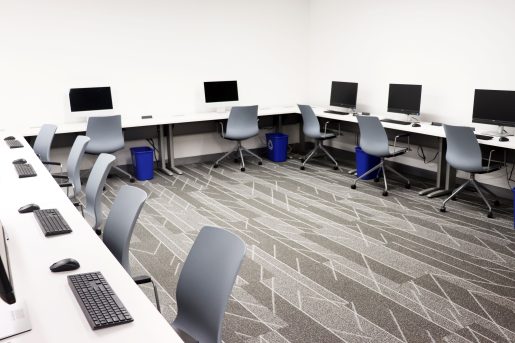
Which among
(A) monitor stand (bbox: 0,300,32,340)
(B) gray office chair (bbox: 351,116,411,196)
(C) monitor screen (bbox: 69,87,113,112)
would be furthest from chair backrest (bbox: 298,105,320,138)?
(A) monitor stand (bbox: 0,300,32,340)

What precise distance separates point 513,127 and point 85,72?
4.93 metres

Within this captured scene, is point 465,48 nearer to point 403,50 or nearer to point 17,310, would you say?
point 403,50

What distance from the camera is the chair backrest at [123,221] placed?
8.05ft

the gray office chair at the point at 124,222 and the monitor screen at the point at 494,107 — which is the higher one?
the monitor screen at the point at 494,107

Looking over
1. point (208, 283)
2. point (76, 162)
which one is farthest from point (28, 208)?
point (208, 283)

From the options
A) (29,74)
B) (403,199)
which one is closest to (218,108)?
(29,74)

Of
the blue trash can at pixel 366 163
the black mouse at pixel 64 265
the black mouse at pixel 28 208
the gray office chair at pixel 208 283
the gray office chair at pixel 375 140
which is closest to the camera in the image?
the gray office chair at pixel 208 283

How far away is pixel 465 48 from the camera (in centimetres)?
537

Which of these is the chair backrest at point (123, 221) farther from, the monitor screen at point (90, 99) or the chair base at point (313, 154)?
the chair base at point (313, 154)

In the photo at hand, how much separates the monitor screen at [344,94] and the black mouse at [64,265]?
16.9ft

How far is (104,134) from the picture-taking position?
19.0 ft

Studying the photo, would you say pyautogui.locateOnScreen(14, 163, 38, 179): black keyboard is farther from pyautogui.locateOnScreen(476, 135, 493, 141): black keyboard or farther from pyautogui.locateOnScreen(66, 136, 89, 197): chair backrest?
pyautogui.locateOnScreen(476, 135, 493, 141): black keyboard

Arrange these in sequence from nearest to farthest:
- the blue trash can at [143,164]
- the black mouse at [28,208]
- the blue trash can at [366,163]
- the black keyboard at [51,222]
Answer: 1. the black keyboard at [51,222]
2. the black mouse at [28,208]
3. the blue trash can at [366,163]
4. the blue trash can at [143,164]

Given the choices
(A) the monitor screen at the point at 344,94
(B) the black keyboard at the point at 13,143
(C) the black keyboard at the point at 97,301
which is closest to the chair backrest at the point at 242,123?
(A) the monitor screen at the point at 344,94
